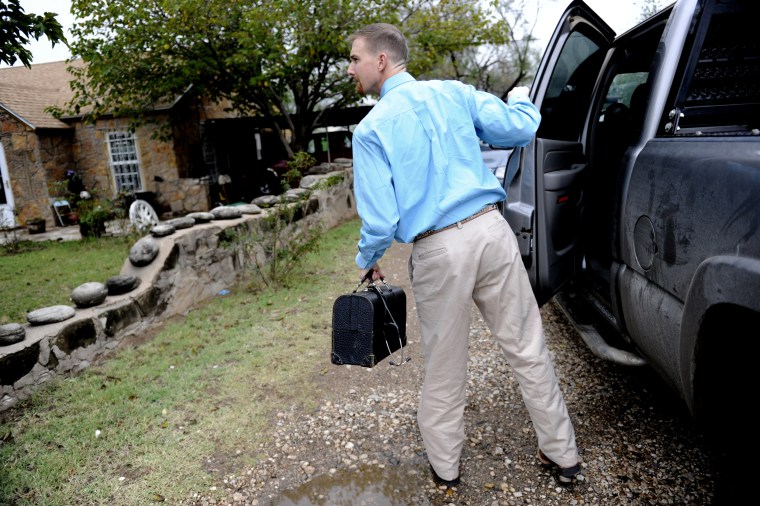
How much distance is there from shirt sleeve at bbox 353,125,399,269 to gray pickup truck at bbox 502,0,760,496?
1.05 meters

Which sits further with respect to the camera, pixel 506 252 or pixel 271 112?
pixel 271 112

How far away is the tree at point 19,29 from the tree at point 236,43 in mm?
6236

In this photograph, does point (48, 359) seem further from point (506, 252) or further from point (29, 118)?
point (29, 118)

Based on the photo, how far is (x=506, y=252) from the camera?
2.34 m

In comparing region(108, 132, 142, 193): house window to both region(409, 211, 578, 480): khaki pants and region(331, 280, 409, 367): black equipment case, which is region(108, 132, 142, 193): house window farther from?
region(409, 211, 578, 480): khaki pants

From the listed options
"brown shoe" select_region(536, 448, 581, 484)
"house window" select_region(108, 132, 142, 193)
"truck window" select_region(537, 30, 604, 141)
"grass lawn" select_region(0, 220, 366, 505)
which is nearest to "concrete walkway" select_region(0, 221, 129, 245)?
"house window" select_region(108, 132, 142, 193)

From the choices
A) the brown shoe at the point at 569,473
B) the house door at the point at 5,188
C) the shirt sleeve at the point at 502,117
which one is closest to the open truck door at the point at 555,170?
the shirt sleeve at the point at 502,117

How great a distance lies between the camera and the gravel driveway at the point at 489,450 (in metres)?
2.46

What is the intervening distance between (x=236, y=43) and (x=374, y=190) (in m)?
10.2

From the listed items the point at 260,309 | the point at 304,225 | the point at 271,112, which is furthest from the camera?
the point at 271,112

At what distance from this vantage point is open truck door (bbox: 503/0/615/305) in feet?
9.73

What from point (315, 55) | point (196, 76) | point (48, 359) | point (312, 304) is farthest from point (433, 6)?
point (48, 359)

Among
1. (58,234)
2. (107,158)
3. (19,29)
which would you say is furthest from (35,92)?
(19,29)

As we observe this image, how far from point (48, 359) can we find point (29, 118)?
12593 millimetres
